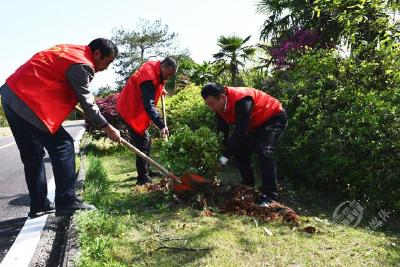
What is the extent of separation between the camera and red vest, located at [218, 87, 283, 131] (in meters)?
4.68

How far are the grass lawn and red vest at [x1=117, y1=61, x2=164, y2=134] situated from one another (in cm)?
119

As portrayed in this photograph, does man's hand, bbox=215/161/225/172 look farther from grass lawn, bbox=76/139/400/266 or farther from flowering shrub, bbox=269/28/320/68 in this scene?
flowering shrub, bbox=269/28/320/68

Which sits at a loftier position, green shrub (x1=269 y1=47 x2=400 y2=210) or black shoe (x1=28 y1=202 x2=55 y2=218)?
green shrub (x1=269 y1=47 x2=400 y2=210)

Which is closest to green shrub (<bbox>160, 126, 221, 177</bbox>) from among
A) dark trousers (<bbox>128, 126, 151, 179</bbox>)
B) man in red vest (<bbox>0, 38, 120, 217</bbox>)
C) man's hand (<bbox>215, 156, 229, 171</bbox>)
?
man's hand (<bbox>215, 156, 229, 171</bbox>)

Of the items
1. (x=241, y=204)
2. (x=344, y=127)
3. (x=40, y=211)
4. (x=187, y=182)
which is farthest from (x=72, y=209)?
(x=344, y=127)

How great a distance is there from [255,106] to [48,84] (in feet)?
7.12

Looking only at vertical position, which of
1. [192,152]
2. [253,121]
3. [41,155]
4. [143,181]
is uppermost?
[253,121]

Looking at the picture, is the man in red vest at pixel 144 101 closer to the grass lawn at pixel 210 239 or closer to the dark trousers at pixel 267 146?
the grass lawn at pixel 210 239

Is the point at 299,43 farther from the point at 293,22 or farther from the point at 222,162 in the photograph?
the point at 222,162

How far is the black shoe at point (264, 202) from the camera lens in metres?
4.61

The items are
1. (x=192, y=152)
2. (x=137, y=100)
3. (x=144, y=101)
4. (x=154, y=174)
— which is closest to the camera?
(x=192, y=152)

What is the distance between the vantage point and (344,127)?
5.05m

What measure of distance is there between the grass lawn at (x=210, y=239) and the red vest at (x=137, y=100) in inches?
46.9

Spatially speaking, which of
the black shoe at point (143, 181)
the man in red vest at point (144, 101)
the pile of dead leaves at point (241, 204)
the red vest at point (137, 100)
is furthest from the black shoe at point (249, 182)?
the red vest at point (137, 100)
